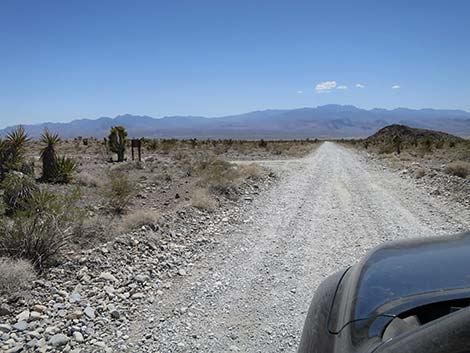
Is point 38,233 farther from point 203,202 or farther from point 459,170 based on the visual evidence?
point 459,170

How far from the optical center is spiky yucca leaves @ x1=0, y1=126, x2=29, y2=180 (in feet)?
38.3

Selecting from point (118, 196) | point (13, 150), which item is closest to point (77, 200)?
point (118, 196)

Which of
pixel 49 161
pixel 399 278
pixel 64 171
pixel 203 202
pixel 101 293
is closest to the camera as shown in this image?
pixel 399 278

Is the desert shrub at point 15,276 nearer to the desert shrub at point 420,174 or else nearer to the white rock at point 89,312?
the white rock at point 89,312

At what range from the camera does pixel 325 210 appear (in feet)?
33.2

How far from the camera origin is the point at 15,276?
491cm

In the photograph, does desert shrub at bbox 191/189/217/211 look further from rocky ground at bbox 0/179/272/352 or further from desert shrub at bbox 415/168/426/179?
desert shrub at bbox 415/168/426/179

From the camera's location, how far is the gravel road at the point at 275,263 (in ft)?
13.8

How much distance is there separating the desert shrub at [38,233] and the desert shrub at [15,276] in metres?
0.24

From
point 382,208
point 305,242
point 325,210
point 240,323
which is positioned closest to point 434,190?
point 382,208

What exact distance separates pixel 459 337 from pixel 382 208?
919cm

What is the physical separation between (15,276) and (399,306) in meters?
4.70

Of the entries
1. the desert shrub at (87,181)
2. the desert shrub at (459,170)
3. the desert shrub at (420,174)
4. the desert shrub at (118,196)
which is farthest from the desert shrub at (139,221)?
the desert shrub at (459,170)

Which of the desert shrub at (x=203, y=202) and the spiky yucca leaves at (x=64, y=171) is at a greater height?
the spiky yucca leaves at (x=64, y=171)
